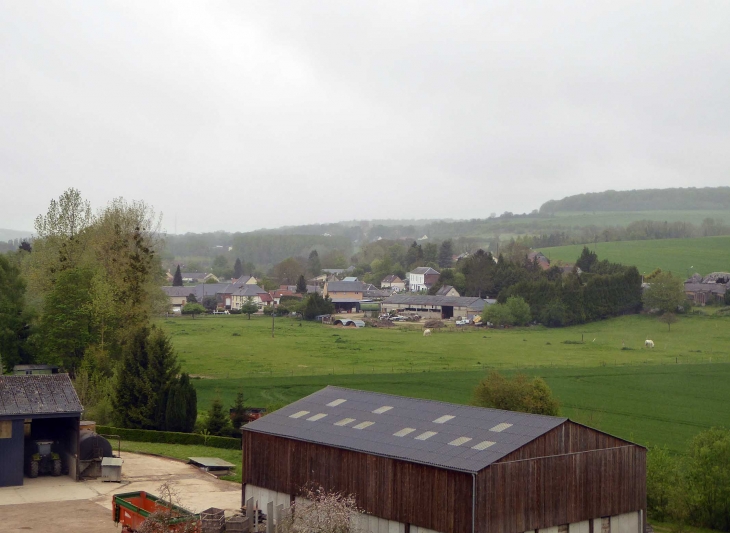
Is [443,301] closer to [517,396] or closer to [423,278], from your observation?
[423,278]

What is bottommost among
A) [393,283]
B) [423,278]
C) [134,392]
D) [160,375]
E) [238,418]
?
[238,418]

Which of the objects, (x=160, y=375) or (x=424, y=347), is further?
(x=424, y=347)

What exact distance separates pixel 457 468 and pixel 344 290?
11936cm

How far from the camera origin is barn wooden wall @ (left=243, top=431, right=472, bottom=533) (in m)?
23.6

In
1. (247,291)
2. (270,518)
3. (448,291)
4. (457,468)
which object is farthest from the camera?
(247,291)

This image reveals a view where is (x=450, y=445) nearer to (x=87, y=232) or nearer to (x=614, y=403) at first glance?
(x=614, y=403)

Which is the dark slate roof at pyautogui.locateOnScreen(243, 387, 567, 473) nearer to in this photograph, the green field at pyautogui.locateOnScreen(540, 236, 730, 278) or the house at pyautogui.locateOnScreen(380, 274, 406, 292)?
the green field at pyautogui.locateOnScreen(540, 236, 730, 278)

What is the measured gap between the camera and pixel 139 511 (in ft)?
84.5

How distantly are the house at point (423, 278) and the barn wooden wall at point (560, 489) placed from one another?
13481 cm

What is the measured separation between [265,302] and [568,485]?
123272 millimetres

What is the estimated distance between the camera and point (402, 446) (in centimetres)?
2602

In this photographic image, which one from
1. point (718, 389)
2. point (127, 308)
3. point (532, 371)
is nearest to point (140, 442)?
point (127, 308)

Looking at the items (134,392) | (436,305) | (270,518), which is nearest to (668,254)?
A: (436,305)

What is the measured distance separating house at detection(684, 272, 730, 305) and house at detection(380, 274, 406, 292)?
6513cm
